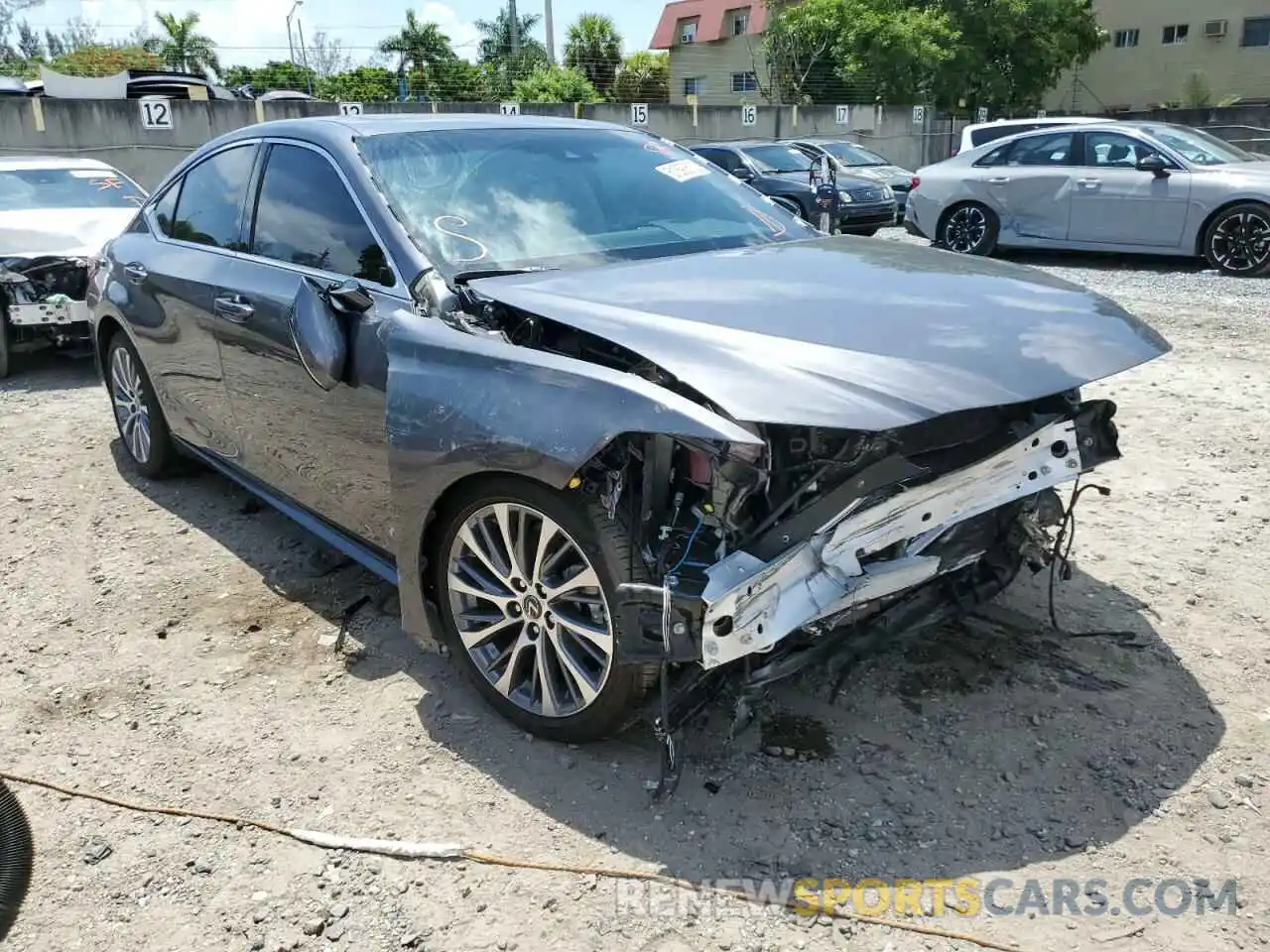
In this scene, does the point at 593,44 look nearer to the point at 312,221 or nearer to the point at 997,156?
the point at 997,156

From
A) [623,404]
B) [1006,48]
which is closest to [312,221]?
[623,404]

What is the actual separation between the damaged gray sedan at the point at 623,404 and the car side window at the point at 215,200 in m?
0.17

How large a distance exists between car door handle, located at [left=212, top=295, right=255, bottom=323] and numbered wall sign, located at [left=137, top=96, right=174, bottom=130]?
13.5 m

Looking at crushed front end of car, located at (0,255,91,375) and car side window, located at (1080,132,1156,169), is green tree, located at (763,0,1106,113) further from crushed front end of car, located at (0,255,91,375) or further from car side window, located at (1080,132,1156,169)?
crushed front end of car, located at (0,255,91,375)

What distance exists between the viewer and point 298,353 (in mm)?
3559

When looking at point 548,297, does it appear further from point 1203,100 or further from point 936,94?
point 1203,100

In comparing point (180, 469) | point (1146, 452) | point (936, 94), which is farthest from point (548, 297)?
point (936, 94)

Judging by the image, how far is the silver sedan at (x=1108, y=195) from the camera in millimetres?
10227

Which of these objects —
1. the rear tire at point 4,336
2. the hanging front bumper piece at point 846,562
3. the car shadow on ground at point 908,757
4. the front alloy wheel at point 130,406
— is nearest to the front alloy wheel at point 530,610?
the car shadow on ground at point 908,757

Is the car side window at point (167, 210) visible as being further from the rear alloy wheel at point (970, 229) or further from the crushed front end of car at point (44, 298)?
the rear alloy wheel at point (970, 229)

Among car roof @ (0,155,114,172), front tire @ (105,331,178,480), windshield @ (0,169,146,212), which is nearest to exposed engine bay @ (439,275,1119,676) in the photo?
front tire @ (105,331,178,480)

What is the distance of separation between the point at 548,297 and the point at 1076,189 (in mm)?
10019

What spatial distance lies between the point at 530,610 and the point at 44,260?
6.42m

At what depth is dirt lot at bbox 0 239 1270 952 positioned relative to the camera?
2447 millimetres
